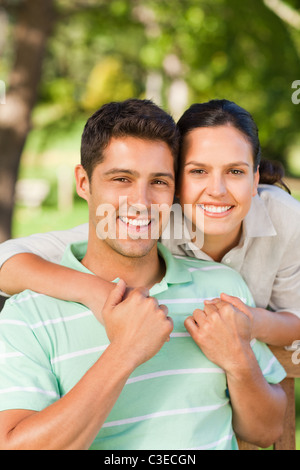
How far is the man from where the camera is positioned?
5.77 feet

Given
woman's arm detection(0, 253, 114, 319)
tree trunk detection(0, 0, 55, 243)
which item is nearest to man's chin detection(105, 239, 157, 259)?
woman's arm detection(0, 253, 114, 319)

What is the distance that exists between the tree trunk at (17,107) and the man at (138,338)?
107 inches

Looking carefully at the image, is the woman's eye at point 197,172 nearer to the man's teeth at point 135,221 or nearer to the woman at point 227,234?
the woman at point 227,234

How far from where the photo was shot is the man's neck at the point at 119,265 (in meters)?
2.14

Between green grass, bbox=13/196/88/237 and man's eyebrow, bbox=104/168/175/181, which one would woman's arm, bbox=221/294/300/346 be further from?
green grass, bbox=13/196/88/237

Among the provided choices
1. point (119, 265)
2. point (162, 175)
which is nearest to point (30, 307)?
point (119, 265)

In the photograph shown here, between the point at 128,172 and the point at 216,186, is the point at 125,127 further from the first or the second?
the point at 216,186

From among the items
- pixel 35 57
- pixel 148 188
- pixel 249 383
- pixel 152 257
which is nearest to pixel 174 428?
pixel 249 383

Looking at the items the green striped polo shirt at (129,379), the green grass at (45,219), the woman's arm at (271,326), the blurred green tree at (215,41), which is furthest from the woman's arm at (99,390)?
the green grass at (45,219)

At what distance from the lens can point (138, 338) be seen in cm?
174

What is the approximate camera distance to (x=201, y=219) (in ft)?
7.57

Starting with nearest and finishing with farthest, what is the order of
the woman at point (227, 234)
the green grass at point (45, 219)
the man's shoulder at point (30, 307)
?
the man's shoulder at point (30, 307)
the woman at point (227, 234)
the green grass at point (45, 219)

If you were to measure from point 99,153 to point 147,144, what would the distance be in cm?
17

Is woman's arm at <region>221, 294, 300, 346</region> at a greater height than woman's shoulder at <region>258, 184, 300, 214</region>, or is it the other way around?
woman's shoulder at <region>258, 184, 300, 214</region>
